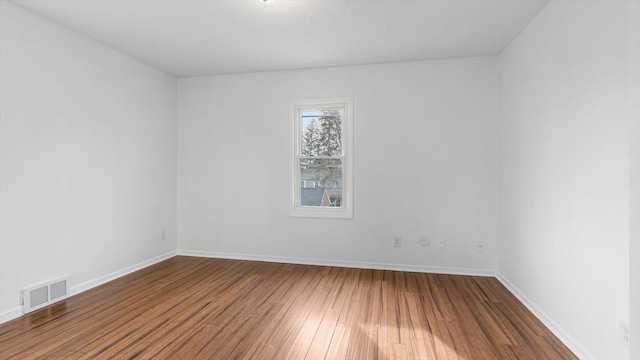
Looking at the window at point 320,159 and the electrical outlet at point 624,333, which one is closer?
the electrical outlet at point 624,333

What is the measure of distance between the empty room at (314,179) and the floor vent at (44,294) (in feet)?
0.06

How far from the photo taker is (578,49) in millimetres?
2166

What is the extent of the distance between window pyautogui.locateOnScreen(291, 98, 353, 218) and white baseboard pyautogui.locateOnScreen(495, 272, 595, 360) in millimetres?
1994

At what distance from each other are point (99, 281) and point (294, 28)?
333cm

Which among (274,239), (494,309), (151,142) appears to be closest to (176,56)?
(151,142)

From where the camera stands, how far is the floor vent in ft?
8.89

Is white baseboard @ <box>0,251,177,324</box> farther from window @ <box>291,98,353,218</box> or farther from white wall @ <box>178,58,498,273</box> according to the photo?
window @ <box>291,98,353,218</box>

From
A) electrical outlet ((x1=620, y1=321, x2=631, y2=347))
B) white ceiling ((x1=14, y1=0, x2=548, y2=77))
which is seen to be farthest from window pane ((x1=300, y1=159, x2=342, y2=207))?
electrical outlet ((x1=620, y1=321, x2=631, y2=347))

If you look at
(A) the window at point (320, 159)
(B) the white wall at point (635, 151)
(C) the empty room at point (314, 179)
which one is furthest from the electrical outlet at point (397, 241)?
(B) the white wall at point (635, 151)

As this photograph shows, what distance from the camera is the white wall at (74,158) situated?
262 centimetres

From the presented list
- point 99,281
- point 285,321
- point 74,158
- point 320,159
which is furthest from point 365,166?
point 99,281

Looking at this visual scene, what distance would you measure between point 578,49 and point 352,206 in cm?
266

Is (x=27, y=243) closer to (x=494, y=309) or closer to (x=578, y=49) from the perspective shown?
(x=494, y=309)

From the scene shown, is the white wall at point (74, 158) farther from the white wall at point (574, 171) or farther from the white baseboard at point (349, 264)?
the white wall at point (574, 171)
